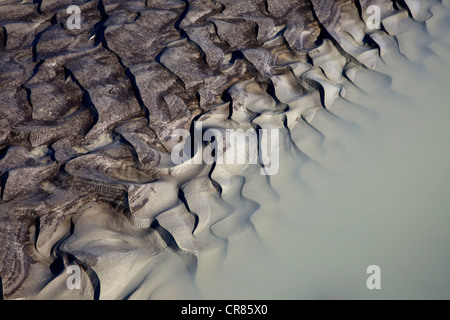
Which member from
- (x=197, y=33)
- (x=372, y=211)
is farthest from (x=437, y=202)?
(x=197, y=33)

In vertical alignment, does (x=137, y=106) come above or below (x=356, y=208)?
above

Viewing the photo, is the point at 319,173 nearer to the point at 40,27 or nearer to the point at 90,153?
the point at 90,153

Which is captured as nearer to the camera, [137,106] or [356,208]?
[356,208]
